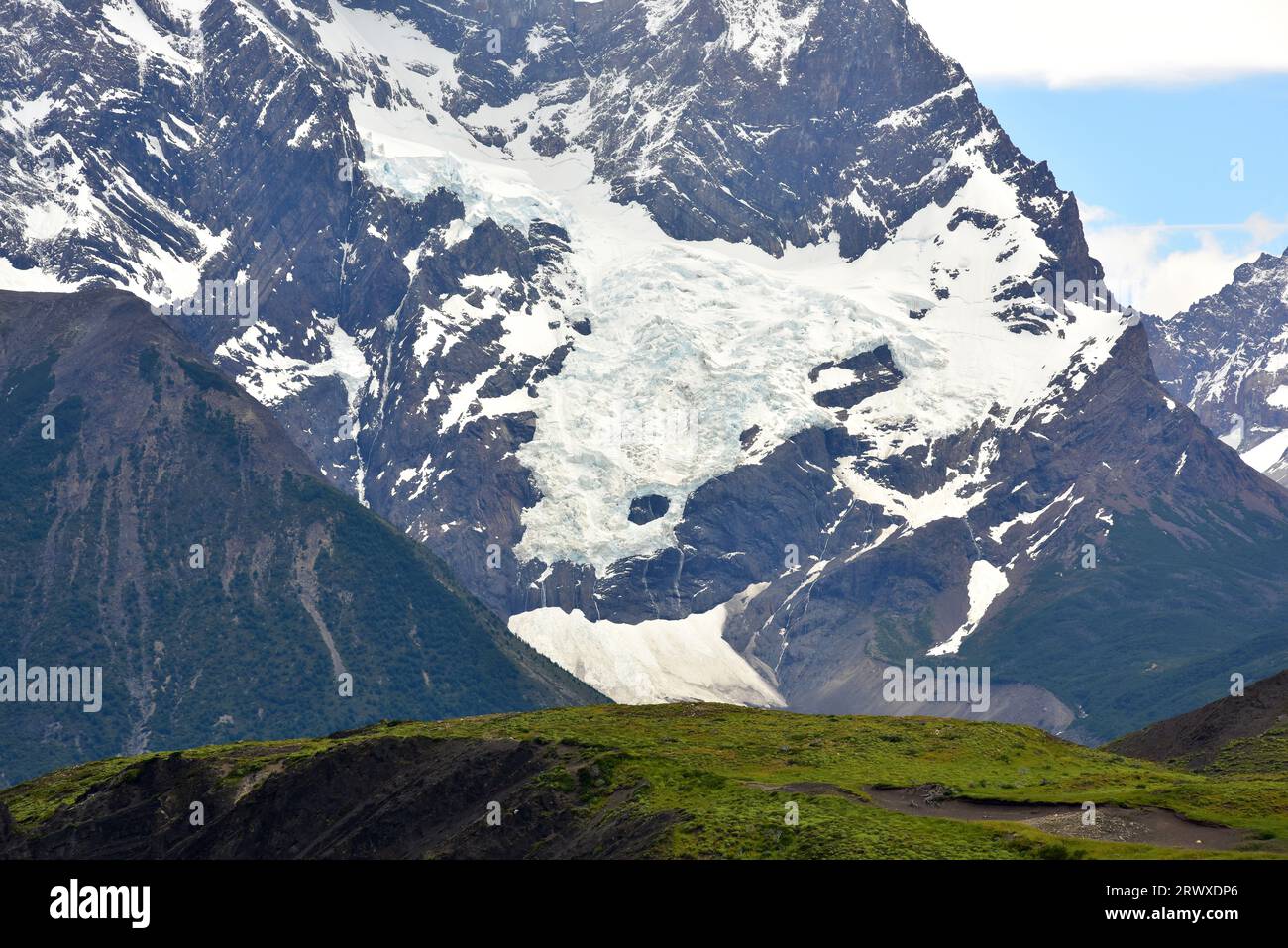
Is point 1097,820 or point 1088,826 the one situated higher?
point 1097,820
